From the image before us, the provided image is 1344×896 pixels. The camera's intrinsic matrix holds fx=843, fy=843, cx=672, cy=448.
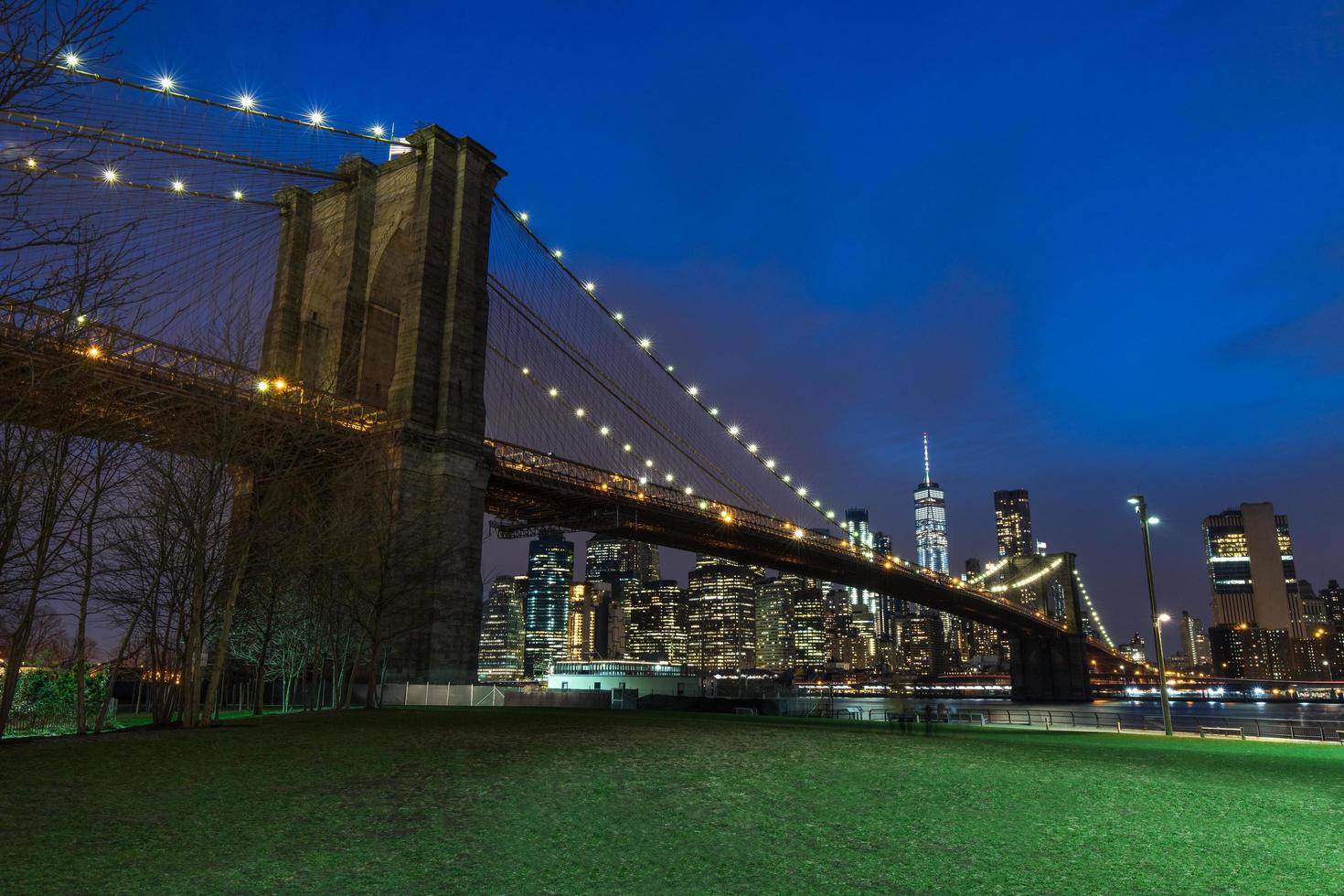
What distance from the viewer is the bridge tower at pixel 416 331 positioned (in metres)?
36.2

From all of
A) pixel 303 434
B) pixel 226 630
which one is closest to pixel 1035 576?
pixel 303 434

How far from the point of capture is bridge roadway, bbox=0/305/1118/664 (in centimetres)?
1383

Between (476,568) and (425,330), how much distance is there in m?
11.2

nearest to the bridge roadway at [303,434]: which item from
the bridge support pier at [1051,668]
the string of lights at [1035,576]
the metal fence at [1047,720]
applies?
the metal fence at [1047,720]

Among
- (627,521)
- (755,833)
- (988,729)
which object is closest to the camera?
(755,833)

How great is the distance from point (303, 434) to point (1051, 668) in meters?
127

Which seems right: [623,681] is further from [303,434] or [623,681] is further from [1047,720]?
[303,434]

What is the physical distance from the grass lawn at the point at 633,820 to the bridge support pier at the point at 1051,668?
394 feet

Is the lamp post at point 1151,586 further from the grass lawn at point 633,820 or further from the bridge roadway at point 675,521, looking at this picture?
the bridge roadway at point 675,521

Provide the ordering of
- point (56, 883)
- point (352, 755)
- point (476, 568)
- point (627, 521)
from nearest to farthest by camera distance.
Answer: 1. point (56, 883)
2. point (352, 755)
3. point (476, 568)
4. point (627, 521)

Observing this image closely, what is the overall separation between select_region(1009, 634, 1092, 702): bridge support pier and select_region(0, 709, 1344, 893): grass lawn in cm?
12023

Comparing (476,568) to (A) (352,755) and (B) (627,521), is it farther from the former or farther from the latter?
(A) (352,755)

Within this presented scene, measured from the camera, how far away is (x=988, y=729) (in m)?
29.4

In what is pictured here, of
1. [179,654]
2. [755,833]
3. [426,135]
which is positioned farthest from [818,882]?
[426,135]
